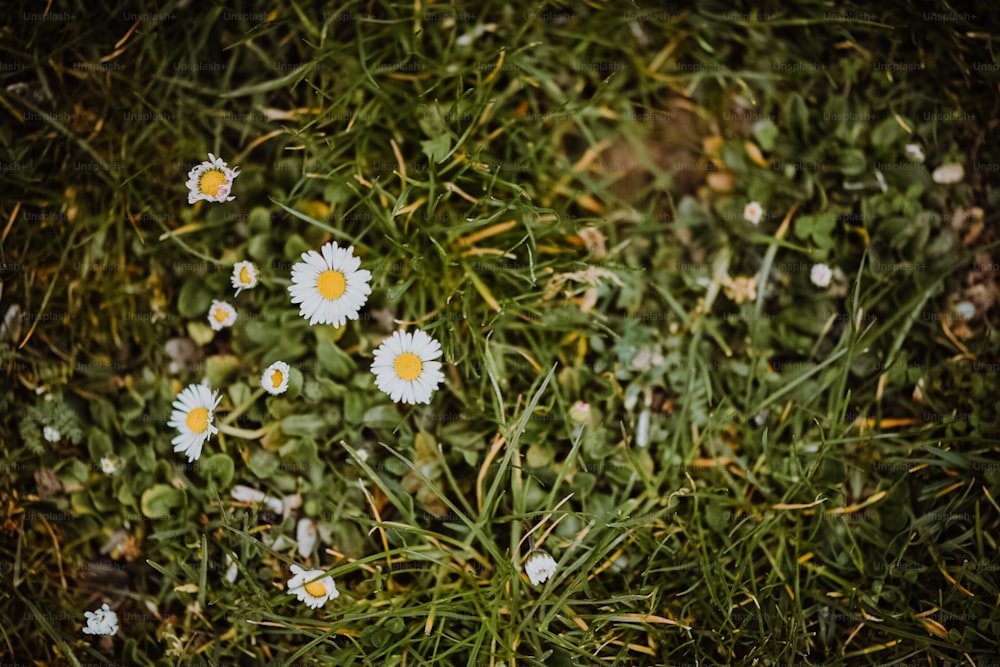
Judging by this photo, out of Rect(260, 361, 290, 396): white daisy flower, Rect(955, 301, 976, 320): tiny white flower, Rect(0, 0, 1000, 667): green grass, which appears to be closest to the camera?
Rect(260, 361, 290, 396): white daisy flower

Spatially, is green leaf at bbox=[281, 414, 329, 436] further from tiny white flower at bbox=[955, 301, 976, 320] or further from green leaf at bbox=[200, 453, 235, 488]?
tiny white flower at bbox=[955, 301, 976, 320]

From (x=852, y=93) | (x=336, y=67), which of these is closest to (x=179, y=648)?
(x=336, y=67)

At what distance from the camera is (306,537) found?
1.41 meters

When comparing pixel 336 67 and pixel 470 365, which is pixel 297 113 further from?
pixel 470 365

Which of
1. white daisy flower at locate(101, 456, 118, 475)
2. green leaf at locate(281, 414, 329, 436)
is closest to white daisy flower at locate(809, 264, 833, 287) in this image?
green leaf at locate(281, 414, 329, 436)

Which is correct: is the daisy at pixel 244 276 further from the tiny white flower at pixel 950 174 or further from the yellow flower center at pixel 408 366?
the tiny white flower at pixel 950 174

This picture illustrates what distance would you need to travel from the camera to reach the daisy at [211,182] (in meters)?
1.29

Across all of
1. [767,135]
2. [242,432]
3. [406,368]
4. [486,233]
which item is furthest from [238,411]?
[767,135]

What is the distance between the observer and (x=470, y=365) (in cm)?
138

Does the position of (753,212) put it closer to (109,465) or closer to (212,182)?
(212,182)

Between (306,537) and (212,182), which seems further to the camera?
(306,537)

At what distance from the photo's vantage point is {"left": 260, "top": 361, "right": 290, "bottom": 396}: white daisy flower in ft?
4.19

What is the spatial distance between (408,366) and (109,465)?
Result: 2.29 ft

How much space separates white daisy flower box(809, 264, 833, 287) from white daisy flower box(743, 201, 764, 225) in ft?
0.55
